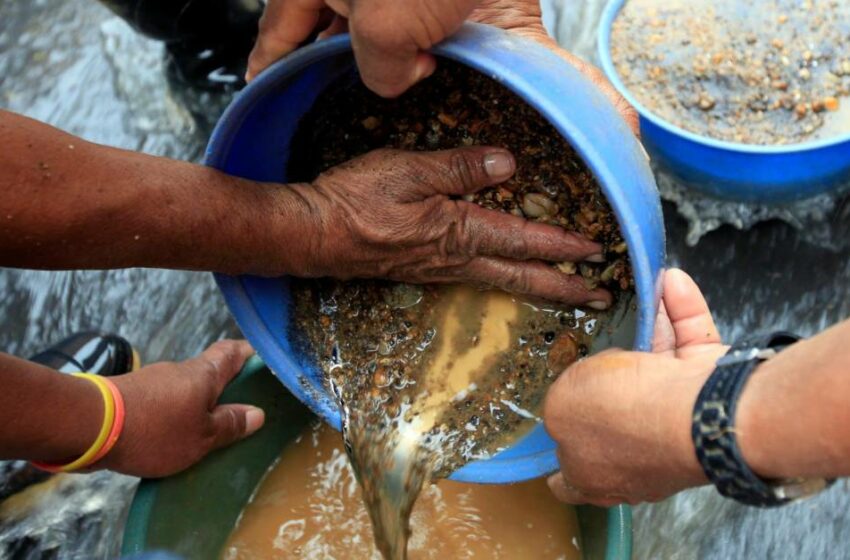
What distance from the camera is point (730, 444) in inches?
32.1

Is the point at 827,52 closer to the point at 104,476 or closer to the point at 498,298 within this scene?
the point at 498,298

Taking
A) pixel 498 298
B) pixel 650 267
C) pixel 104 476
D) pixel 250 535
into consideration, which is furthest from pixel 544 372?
pixel 104 476

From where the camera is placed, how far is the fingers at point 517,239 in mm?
1154

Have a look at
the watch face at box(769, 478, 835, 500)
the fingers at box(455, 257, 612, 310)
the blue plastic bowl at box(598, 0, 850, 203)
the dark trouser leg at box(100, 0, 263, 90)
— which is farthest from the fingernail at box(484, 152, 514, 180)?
the dark trouser leg at box(100, 0, 263, 90)

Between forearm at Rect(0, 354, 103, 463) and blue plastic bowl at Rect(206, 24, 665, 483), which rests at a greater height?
blue plastic bowl at Rect(206, 24, 665, 483)

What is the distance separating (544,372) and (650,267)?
277 mm

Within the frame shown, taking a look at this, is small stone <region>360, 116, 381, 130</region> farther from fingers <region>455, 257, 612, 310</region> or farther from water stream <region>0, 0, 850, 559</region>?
water stream <region>0, 0, 850, 559</region>

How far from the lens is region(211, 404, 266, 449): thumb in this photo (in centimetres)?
141

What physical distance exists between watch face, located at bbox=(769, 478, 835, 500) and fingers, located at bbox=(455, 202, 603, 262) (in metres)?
0.41

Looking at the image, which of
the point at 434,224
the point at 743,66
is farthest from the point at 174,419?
the point at 743,66

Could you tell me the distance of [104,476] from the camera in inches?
71.0

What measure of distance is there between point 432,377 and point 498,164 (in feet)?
1.01

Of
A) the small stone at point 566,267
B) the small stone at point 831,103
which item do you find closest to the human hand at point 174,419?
the small stone at point 566,267

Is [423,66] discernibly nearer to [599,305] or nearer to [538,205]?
[538,205]
